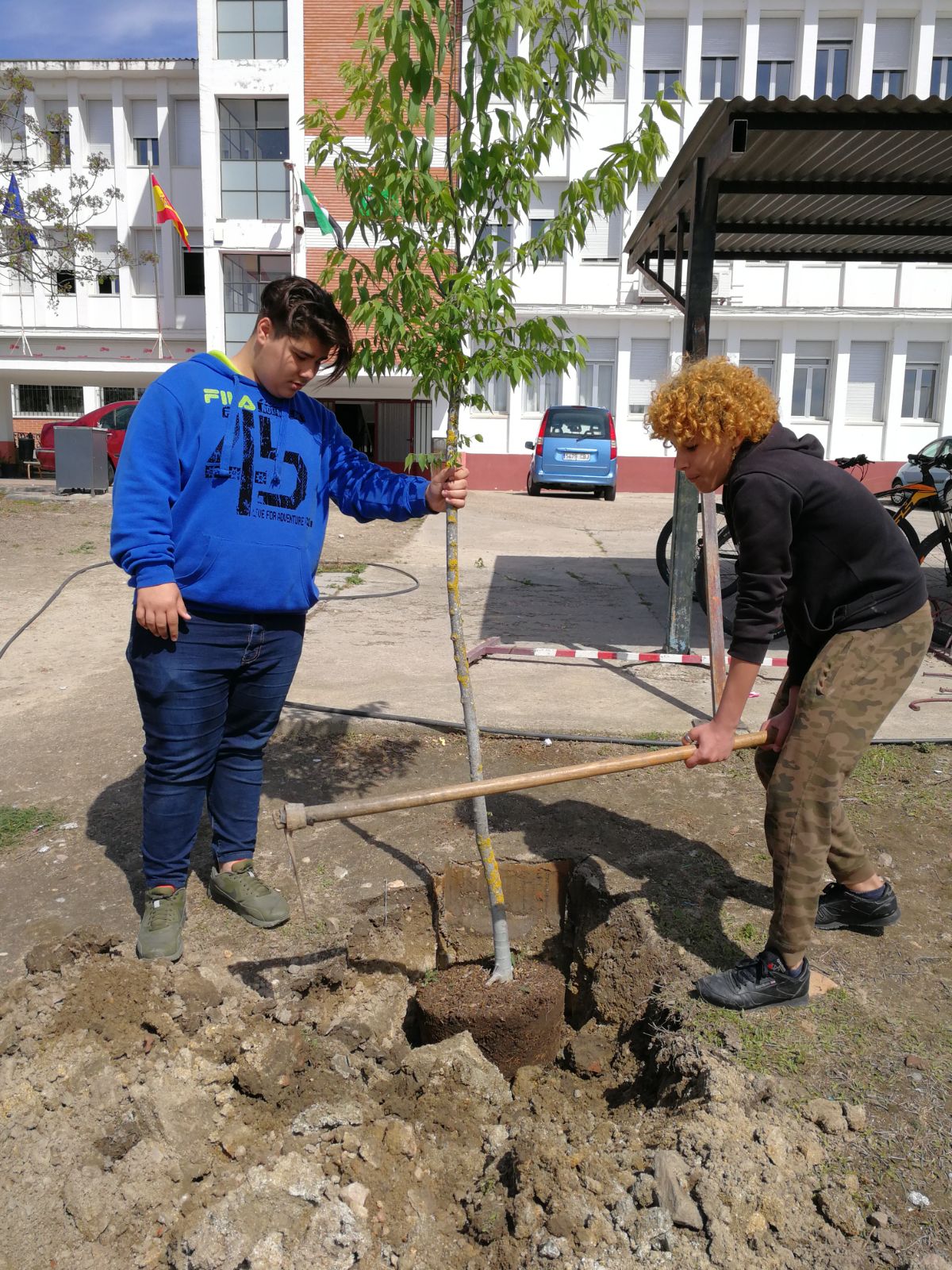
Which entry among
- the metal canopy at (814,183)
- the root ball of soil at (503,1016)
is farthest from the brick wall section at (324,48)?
the root ball of soil at (503,1016)

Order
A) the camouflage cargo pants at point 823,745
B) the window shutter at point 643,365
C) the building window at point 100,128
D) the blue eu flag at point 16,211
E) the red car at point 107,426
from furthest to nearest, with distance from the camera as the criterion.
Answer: the building window at point 100,128
the window shutter at point 643,365
the red car at point 107,426
the blue eu flag at point 16,211
the camouflage cargo pants at point 823,745

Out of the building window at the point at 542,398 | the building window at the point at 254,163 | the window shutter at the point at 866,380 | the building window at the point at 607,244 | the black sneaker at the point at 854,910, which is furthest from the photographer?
the window shutter at the point at 866,380

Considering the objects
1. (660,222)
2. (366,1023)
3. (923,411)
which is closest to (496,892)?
(366,1023)

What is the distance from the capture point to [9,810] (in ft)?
14.2

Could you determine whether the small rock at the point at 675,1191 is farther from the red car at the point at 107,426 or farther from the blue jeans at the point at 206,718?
the red car at the point at 107,426

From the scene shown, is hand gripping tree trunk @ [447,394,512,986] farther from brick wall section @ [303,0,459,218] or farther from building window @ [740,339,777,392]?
building window @ [740,339,777,392]

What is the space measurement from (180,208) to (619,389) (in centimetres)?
1413

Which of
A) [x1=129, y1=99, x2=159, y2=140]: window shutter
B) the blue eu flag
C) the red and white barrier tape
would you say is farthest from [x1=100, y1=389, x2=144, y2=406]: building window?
the red and white barrier tape

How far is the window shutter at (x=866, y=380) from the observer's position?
26562 mm

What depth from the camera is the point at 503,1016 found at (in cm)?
308

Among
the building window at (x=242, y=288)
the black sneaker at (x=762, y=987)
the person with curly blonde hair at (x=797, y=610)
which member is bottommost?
the black sneaker at (x=762, y=987)

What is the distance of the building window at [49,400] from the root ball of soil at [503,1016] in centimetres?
3079

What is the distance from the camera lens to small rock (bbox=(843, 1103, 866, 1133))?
2.38 m

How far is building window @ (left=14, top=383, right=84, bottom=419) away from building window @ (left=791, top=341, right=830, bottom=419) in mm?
21115
